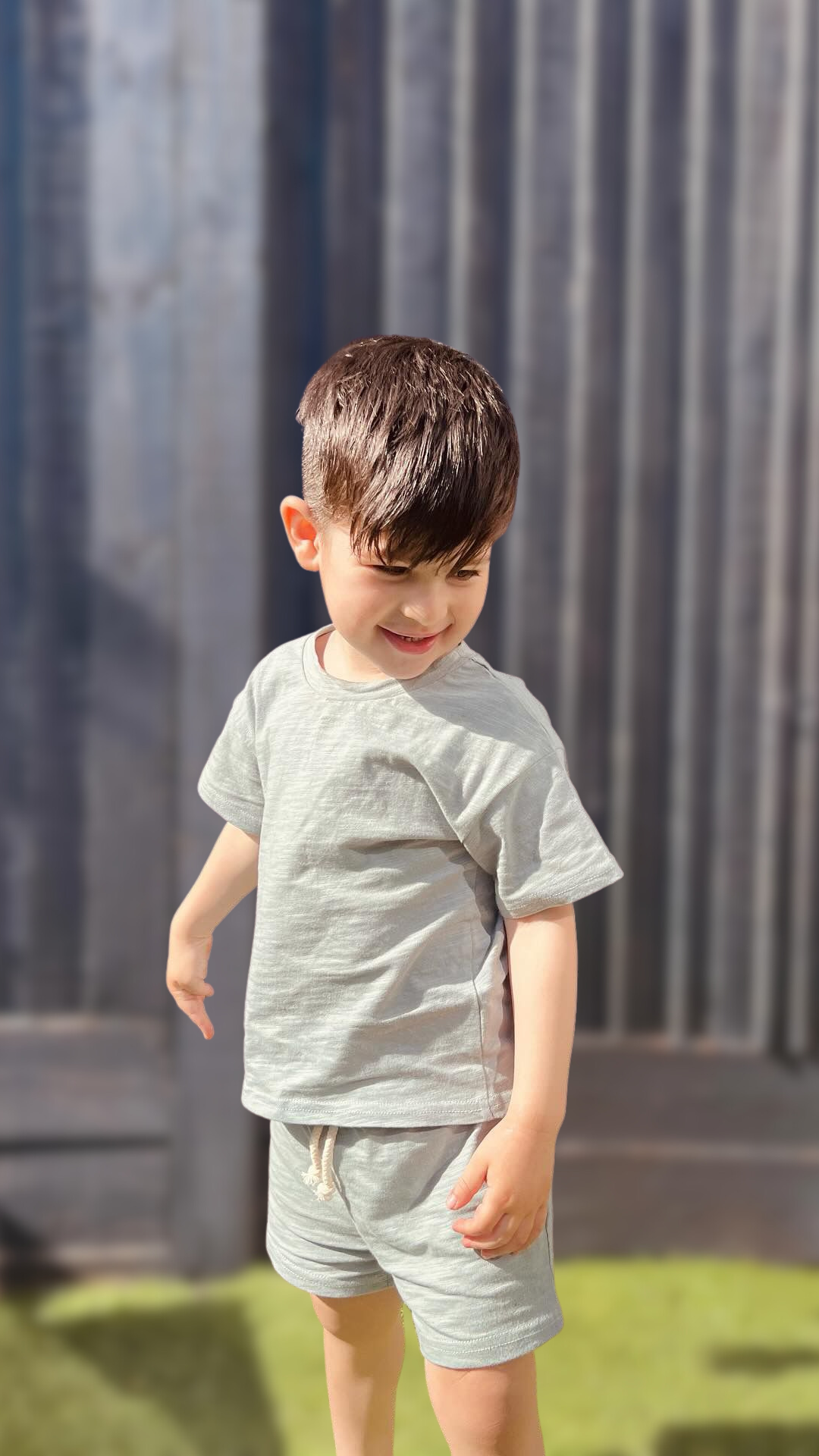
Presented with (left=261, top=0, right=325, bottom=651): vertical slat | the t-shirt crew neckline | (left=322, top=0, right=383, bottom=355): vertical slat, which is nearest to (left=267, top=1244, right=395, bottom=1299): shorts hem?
the t-shirt crew neckline

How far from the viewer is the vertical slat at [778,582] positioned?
2195 mm

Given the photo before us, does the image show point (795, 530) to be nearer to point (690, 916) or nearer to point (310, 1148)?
point (690, 916)

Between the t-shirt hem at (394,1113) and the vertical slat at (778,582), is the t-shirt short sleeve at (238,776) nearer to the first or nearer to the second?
the t-shirt hem at (394,1113)

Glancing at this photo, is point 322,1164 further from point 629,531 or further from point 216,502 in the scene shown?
point 629,531

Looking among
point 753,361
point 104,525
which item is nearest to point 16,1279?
point 104,525

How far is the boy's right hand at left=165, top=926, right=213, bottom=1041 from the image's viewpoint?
3.84 feet

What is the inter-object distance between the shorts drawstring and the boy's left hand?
0.38ft

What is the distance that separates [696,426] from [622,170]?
45cm

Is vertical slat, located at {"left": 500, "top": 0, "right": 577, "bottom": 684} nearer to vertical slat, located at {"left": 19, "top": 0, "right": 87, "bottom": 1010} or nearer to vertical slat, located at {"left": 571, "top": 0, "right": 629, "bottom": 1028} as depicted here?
vertical slat, located at {"left": 571, "top": 0, "right": 629, "bottom": 1028}

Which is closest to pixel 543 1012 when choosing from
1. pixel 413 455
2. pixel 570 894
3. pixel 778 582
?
pixel 570 894

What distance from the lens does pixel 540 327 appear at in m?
2.21

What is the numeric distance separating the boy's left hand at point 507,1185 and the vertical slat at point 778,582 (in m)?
1.42

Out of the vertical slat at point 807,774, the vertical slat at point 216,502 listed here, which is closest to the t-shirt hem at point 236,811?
the vertical slat at point 216,502

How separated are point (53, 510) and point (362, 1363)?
1.54 meters
